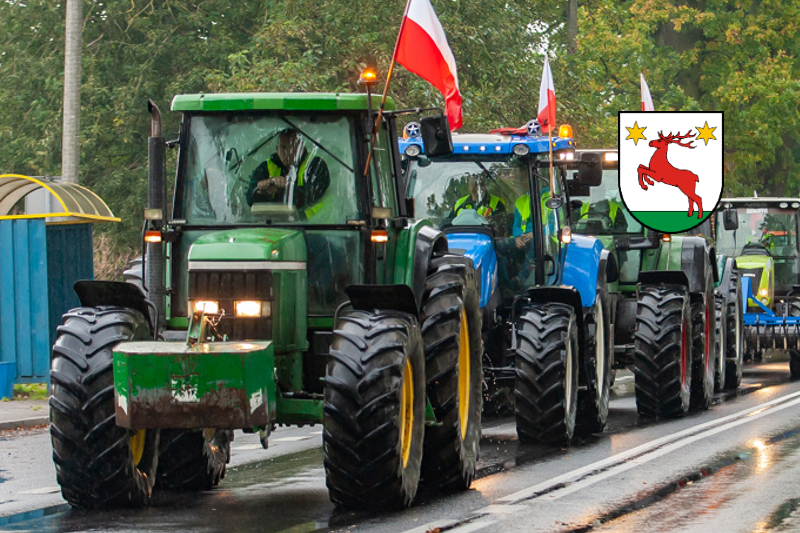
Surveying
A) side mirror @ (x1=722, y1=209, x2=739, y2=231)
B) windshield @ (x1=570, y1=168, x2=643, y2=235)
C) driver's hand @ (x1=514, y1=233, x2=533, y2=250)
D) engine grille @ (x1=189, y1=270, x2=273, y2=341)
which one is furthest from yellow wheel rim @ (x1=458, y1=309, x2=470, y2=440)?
side mirror @ (x1=722, y1=209, x2=739, y2=231)

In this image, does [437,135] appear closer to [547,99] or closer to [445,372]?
[445,372]

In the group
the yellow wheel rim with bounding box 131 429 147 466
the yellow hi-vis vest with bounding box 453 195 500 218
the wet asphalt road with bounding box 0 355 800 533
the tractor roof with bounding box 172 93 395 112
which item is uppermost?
the tractor roof with bounding box 172 93 395 112

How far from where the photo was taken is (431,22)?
37.4 ft

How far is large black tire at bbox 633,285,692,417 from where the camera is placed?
584 inches

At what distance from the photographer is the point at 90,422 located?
8461 millimetres

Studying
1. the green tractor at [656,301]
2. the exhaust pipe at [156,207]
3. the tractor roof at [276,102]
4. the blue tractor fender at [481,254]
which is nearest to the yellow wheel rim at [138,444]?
the exhaust pipe at [156,207]

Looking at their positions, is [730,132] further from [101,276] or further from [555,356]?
[555,356]

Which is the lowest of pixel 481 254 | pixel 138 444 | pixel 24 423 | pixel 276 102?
pixel 24 423

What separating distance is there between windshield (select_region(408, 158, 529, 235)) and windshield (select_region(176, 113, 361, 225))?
12.7 ft

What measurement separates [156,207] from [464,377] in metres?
2.69

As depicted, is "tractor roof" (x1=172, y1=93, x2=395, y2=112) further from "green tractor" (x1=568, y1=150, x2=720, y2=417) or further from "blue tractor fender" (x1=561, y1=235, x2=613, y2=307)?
"blue tractor fender" (x1=561, y1=235, x2=613, y2=307)

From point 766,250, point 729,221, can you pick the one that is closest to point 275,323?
point 729,221

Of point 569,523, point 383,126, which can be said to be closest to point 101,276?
point 383,126

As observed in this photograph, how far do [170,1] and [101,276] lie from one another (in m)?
6.12
